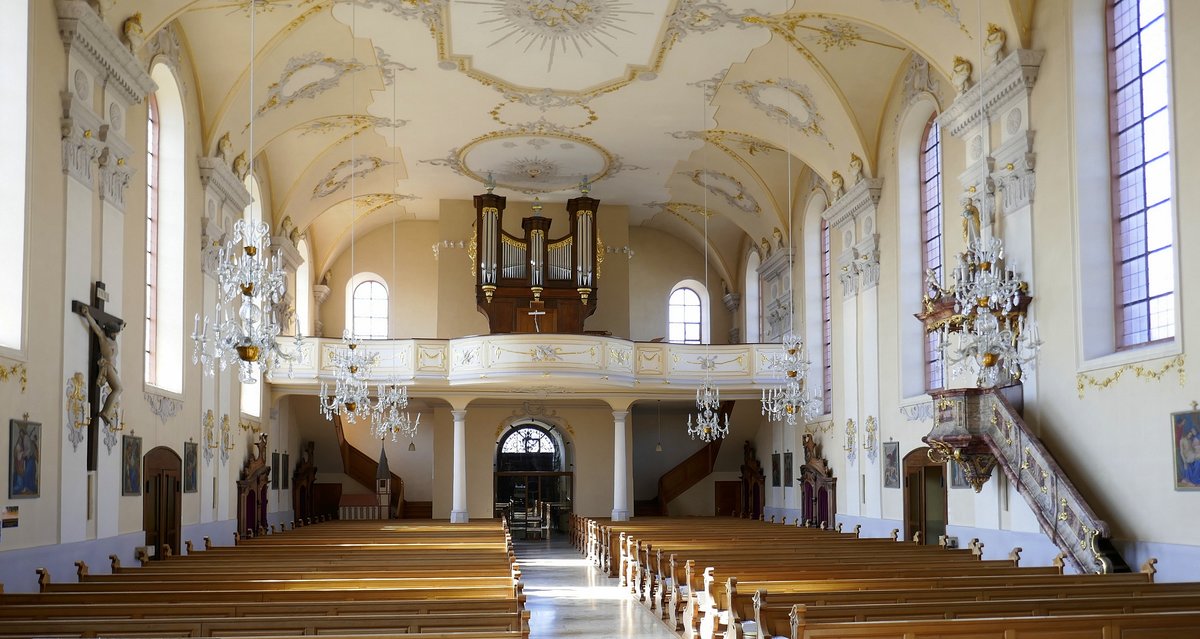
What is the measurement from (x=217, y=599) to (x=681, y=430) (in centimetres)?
2388

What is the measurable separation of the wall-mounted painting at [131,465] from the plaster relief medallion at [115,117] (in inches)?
159

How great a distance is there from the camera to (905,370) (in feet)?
61.7

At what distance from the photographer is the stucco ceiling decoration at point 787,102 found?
19986 mm

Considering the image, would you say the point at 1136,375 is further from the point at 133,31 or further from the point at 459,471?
the point at 459,471

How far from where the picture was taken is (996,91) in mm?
14914

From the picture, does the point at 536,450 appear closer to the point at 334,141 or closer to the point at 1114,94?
the point at 334,141

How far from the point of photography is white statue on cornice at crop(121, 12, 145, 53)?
13898 mm

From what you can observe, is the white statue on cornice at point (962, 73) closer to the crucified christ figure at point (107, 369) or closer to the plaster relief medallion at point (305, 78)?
the plaster relief medallion at point (305, 78)

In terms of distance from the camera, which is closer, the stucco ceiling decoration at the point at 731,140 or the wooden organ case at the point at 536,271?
the stucco ceiling decoration at the point at 731,140

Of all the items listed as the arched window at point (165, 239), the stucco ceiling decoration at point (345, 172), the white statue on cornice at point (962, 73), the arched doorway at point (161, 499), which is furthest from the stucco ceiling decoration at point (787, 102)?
the arched doorway at point (161, 499)

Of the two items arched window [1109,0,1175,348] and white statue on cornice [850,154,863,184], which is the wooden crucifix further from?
white statue on cornice [850,154,863,184]

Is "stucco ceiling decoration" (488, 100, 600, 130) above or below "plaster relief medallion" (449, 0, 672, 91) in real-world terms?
below

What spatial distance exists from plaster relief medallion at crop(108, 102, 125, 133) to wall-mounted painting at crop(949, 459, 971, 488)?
1224cm

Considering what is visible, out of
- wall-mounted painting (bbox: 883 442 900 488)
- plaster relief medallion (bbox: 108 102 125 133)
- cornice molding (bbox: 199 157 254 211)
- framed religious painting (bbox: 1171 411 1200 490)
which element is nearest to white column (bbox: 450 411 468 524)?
cornice molding (bbox: 199 157 254 211)
